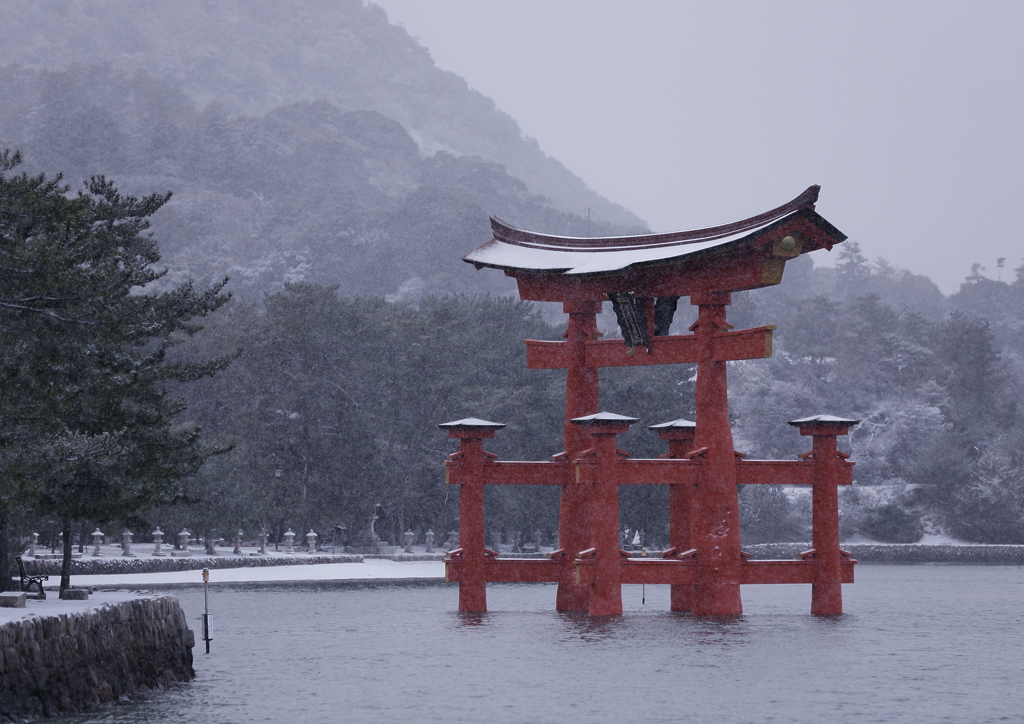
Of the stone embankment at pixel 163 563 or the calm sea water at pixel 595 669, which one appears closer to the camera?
the calm sea water at pixel 595 669

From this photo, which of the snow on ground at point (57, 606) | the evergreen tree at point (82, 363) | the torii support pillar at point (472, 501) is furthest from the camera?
the torii support pillar at point (472, 501)

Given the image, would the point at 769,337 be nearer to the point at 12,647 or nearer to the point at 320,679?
the point at 320,679

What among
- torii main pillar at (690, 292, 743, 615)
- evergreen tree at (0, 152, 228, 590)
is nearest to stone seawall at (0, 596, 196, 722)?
evergreen tree at (0, 152, 228, 590)

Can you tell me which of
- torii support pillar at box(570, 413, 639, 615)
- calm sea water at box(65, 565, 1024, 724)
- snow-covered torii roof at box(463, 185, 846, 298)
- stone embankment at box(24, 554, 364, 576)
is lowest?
calm sea water at box(65, 565, 1024, 724)

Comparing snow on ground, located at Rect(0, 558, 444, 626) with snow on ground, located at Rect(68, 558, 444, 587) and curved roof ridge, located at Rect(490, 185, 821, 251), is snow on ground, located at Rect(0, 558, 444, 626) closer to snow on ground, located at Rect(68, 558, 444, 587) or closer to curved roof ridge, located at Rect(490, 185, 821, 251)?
snow on ground, located at Rect(68, 558, 444, 587)

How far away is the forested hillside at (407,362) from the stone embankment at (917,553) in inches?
133

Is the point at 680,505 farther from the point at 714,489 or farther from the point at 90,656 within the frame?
the point at 90,656

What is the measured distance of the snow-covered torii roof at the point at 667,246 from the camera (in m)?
29.2

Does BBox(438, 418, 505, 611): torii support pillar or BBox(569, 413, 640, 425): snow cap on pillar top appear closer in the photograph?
BBox(569, 413, 640, 425): snow cap on pillar top

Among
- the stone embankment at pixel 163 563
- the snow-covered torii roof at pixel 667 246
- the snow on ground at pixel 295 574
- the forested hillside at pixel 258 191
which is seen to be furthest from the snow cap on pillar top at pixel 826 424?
the forested hillside at pixel 258 191

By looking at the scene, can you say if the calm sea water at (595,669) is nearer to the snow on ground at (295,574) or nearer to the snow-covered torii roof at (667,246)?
the snow-covered torii roof at (667,246)

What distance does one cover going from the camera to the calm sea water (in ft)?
68.3

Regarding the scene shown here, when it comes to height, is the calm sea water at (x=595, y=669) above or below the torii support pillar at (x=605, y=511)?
below

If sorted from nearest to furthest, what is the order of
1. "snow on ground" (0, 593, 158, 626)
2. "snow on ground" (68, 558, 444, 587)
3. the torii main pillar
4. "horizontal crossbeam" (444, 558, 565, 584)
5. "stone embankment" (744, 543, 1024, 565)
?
1. "snow on ground" (0, 593, 158, 626)
2. the torii main pillar
3. "horizontal crossbeam" (444, 558, 565, 584)
4. "snow on ground" (68, 558, 444, 587)
5. "stone embankment" (744, 543, 1024, 565)
